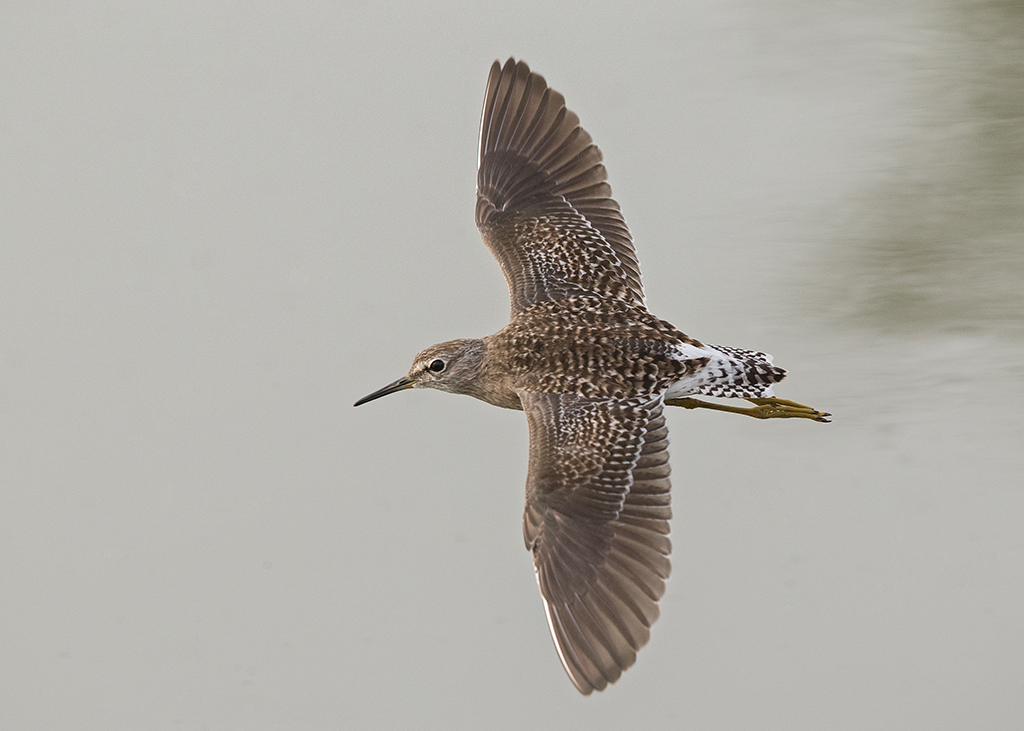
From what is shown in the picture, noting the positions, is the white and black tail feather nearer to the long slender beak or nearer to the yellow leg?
the yellow leg

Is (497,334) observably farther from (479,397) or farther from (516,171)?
(516,171)

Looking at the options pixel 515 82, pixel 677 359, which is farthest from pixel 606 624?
pixel 515 82

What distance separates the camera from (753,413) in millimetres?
5367

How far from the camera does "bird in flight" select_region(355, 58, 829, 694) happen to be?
4.52 metres

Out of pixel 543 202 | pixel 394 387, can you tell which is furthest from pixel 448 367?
pixel 543 202

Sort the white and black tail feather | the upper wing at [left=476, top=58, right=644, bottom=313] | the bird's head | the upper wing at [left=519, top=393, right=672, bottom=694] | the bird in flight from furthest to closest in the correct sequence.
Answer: the upper wing at [left=476, top=58, right=644, bottom=313]
the bird's head
the white and black tail feather
the bird in flight
the upper wing at [left=519, top=393, right=672, bottom=694]

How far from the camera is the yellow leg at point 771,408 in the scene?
5.31 meters

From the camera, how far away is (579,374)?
492cm

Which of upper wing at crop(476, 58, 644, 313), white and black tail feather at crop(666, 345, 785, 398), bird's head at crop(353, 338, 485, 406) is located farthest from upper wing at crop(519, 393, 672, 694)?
upper wing at crop(476, 58, 644, 313)

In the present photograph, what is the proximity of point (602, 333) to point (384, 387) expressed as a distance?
97 centimetres

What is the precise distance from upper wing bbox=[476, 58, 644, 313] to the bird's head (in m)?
0.30

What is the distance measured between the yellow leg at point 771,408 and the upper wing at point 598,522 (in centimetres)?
52

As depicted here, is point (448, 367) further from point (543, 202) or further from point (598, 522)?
point (598, 522)

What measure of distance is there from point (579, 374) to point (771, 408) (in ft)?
3.07
